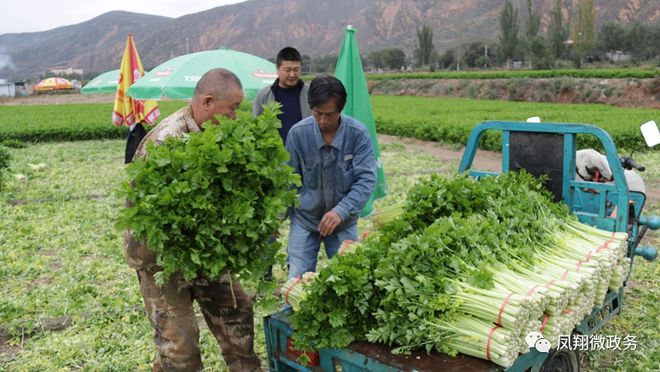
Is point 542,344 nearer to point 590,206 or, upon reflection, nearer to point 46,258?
point 590,206

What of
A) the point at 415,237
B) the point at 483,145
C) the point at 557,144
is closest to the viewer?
the point at 415,237

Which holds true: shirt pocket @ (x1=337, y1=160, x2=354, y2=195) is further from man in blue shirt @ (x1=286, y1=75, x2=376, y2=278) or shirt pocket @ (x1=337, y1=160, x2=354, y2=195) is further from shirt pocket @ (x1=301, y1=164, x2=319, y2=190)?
shirt pocket @ (x1=301, y1=164, x2=319, y2=190)

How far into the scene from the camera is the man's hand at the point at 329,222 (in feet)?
13.4

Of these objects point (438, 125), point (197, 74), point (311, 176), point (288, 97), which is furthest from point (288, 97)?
point (438, 125)

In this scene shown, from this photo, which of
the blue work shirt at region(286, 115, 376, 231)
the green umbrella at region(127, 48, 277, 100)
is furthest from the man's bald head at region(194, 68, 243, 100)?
the green umbrella at region(127, 48, 277, 100)

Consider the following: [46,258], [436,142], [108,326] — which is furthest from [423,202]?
[436,142]

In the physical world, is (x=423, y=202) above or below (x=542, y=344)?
above

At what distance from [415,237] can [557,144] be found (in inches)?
74.3

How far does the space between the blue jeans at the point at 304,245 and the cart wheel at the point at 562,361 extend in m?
1.68

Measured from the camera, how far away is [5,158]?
12336 mm

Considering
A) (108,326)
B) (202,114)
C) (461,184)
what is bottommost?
(108,326)

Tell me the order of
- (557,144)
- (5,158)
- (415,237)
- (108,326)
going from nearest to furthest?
(415,237)
(557,144)
(108,326)
(5,158)

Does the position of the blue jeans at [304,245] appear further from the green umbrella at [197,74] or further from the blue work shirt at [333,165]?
the green umbrella at [197,74]

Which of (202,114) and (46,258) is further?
(46,258)
